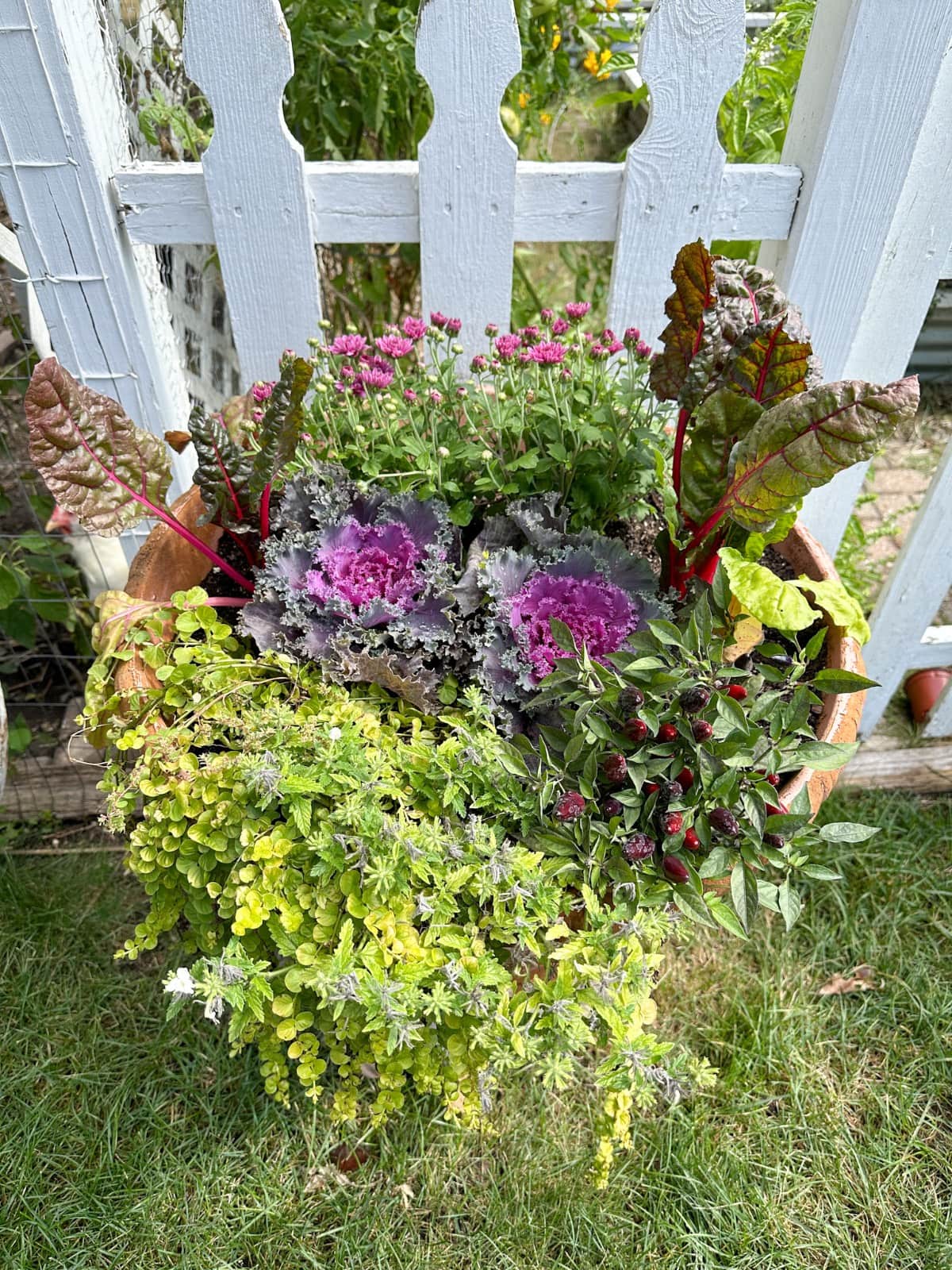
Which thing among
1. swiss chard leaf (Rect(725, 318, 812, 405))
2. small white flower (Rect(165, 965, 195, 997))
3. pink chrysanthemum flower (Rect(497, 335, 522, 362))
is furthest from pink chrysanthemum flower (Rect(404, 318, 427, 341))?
small white flower (Rect(165, 965, 195, 997))

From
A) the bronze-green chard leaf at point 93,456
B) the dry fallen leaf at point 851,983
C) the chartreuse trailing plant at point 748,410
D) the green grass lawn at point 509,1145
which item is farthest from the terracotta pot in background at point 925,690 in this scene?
the bronze-green chard leaf at point 93,456

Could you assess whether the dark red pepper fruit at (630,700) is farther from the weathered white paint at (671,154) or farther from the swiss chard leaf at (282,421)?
the weathered white paint at (671,154)

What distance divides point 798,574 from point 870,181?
687 millimetres

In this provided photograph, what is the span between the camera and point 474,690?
1.37 metres

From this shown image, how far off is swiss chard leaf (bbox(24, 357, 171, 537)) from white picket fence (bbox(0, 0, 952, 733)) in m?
0.36

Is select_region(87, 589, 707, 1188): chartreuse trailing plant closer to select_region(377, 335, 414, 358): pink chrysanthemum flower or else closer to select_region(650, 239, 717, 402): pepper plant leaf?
select_region(377, 335, 414, 358): pink chrysanthemum flower

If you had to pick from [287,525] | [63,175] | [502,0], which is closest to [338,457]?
[287,525]

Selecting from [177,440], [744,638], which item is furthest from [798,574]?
[177,440]

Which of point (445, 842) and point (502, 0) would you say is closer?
point (445, 842)

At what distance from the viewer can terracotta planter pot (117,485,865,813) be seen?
→ 1464 mm

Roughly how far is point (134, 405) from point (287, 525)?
53cm

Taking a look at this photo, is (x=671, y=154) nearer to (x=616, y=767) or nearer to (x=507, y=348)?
(x=507, y=348)

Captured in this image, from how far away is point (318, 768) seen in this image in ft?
4.19

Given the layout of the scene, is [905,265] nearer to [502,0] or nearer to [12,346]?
[502,0]
